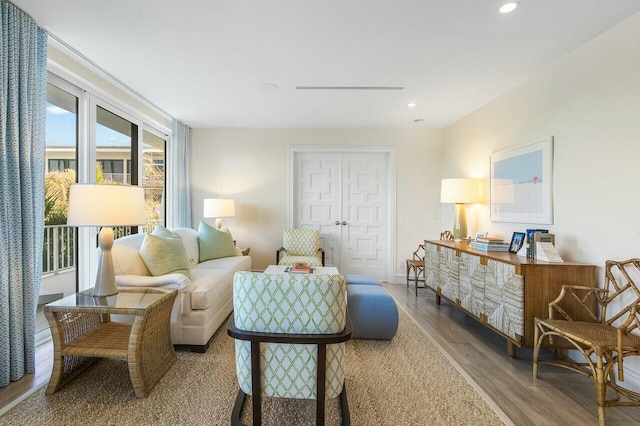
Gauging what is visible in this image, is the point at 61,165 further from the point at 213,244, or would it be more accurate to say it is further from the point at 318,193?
the point at 318,193

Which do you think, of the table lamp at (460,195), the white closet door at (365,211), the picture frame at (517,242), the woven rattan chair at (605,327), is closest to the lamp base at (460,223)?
the table lamp at (460,195)

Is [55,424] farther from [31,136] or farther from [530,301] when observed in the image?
[530,301]

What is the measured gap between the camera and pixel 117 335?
1.91 metres

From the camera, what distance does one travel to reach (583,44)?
218 centimetres

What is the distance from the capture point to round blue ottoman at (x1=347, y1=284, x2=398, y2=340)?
245 centimetres

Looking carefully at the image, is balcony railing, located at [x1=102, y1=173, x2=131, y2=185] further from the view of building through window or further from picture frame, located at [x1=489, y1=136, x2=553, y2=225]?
picture frame, located at [x1=489, y1=136, x2=553, y2=225]

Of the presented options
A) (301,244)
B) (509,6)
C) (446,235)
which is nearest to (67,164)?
(301,244)

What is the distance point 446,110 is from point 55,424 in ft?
14.8

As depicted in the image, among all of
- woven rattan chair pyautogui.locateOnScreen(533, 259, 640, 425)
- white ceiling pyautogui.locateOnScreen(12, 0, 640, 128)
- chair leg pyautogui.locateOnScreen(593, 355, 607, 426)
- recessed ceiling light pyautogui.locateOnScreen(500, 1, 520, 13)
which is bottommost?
chair leg pyautogui.locateOnScreen(593, 355, 607, 426)

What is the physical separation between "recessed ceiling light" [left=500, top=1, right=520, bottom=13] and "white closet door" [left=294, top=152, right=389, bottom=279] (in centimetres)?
286

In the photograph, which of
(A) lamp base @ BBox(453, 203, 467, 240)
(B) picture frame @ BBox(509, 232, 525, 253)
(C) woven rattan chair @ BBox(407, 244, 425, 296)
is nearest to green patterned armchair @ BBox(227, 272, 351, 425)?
(B) picture frame @ BBox(509, 232, 525, 253)

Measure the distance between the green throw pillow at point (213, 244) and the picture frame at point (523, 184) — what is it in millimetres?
3326

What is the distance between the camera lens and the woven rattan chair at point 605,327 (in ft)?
5.00

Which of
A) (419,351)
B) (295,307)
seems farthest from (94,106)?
(419,351)
